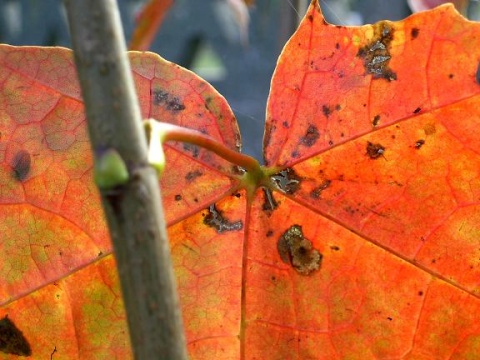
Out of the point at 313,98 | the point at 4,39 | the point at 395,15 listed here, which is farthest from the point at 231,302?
the point at 4,39

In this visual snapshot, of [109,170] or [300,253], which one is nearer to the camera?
[109,170]

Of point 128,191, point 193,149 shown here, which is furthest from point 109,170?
point 193,149

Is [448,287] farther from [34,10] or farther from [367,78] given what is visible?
[34,10]

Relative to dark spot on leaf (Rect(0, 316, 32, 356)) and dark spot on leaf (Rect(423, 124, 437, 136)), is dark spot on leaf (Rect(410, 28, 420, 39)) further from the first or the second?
dark spot on leaf (Rect(0, 316, 32, 356))

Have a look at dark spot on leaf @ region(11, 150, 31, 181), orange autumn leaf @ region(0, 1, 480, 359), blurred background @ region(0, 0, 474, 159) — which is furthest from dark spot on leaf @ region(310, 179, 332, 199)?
blurred background @ region(0, 0, 474, 159)

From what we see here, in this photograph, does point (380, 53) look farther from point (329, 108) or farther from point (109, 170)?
point (109, 170)

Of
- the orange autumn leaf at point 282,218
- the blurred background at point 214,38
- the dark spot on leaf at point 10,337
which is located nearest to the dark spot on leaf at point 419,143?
the orange autumn leaf at point 282,218
